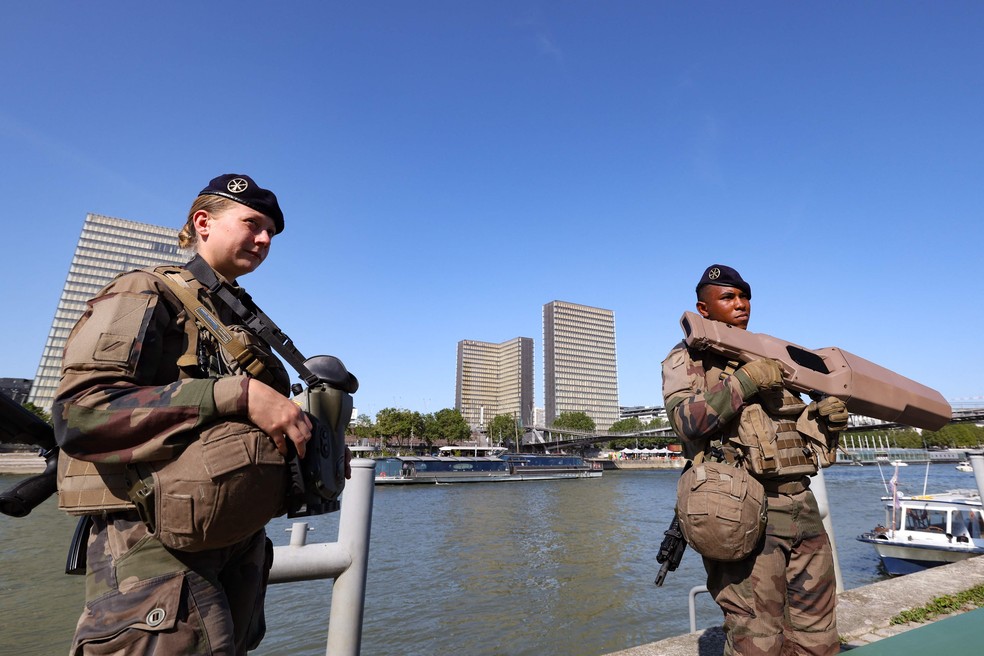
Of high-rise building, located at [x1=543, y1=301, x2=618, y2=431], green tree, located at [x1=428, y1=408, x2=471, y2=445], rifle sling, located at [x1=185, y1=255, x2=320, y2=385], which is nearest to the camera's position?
rifle sling, located at [x1=185, y1=255, x2=320, y2=385]

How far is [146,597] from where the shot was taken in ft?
4.16

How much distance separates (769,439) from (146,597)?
9.34 ft

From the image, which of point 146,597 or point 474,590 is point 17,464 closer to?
point 474,590

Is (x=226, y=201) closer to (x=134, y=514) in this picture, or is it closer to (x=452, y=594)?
(x=134, y=514)

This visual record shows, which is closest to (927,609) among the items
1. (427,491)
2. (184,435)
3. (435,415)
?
(184,435)

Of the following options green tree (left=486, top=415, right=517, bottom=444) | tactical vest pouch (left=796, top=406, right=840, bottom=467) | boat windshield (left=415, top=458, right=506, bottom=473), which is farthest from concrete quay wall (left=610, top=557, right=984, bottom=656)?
green tree (left=486, top=415, right=517, bottom=444)

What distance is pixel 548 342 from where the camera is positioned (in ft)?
598

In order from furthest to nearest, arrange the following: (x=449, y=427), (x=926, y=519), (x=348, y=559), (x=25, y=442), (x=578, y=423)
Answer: (x=578, y=423) → (x=449, y=427) → (x=926, y=519) → (x=348, y=559) → (x=25, y=442)

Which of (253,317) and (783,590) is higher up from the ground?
(253,317)

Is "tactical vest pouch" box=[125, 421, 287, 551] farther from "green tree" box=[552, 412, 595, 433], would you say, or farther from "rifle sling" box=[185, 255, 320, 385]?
"green tree" box=[552, 412, 595, 433]

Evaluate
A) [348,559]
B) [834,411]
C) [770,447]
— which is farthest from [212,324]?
[834,411]

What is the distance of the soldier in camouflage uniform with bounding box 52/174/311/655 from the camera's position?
124 cm

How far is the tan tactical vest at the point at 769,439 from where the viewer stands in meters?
2.74

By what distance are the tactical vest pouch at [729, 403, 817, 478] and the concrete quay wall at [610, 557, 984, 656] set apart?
1.80m
